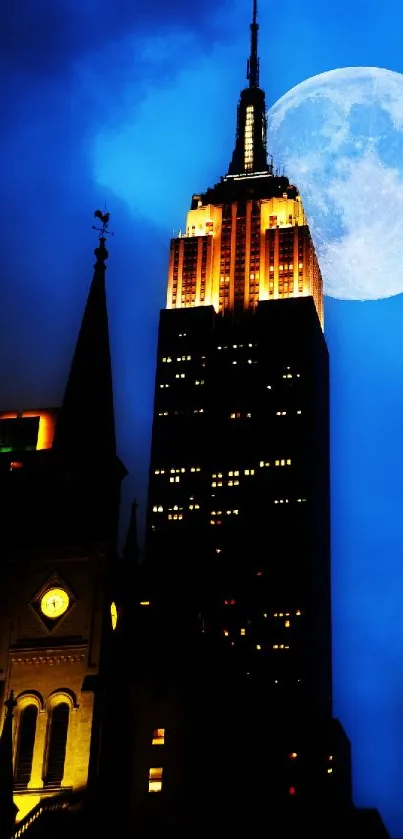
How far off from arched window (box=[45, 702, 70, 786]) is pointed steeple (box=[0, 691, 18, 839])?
129 inches

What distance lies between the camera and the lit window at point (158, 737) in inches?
3527

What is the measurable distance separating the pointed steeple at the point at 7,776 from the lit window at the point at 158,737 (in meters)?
10.5

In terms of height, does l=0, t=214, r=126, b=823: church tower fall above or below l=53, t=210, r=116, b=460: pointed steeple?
below

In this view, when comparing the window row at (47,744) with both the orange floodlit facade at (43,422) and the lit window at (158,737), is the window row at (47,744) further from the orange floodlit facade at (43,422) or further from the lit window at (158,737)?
the orange floodlit facade at (43,422)

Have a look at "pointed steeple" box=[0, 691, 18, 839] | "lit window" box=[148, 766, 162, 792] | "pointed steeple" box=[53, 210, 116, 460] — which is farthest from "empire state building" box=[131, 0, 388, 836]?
"pointed steeple" box=[0, 691, 18, 839]

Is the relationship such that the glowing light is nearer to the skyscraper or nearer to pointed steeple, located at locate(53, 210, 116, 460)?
pointed steeple, located at locate(53, 210, 116, 460)

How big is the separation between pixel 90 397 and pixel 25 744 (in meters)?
26.3

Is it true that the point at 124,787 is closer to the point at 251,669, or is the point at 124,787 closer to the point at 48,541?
the point at 48,541

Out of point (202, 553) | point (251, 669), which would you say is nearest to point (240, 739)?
point (251, 669)

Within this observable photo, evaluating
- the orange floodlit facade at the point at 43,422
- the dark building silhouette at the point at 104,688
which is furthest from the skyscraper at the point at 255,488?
the orange floodlit facade at the point at 43,422

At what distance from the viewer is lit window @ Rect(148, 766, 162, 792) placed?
289 feet

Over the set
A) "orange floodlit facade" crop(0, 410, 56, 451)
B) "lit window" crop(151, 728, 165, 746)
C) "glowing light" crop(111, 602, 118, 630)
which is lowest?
"lit window" crop(151, 728, 165, 746)

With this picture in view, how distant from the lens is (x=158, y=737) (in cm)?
8981

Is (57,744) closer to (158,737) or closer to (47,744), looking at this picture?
(47,744)
